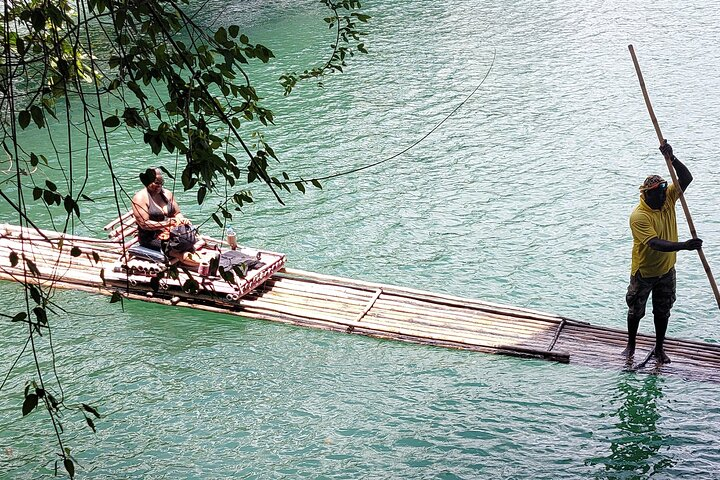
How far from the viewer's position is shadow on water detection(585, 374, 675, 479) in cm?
755

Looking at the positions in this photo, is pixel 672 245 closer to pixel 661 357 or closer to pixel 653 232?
pixel 653 232

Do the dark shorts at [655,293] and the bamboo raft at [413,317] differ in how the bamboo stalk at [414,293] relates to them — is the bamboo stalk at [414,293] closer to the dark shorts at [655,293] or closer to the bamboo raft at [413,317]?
the bamboo raft at [413,317]

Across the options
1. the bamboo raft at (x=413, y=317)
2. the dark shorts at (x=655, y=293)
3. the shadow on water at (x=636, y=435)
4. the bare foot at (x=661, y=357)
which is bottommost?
the shadow on water at (x=636, y=435)

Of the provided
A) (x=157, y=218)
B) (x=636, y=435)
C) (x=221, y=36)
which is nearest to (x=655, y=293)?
(x=636, y=435)

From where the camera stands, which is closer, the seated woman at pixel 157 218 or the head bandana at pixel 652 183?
the head bandana at pixel 652 183

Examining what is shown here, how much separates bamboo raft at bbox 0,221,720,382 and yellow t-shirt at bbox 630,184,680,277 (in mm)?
1019

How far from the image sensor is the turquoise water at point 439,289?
26.2 feet

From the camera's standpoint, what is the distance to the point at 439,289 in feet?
36.1

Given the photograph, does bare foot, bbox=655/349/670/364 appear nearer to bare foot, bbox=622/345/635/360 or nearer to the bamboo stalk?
bare foot, bbox=622/345/635/360

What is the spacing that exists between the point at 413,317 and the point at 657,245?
9.67 ft

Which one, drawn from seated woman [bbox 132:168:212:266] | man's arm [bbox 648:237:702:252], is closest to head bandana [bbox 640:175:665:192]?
man's arm [bbox 648:237:702:252]

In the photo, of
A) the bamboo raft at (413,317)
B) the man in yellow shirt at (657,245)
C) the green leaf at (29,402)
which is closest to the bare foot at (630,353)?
the bamboo raft at (413,317)

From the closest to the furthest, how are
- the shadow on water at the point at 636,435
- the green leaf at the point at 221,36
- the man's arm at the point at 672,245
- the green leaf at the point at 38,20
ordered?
the green leaf at the point at 38,20, the green leaf at the point at 221,36, the shadow on water at the point at 636,435, the man's arm at the point at 672,245

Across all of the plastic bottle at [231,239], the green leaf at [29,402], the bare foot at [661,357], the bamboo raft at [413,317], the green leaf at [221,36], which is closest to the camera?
the green leaf at [29,402]
